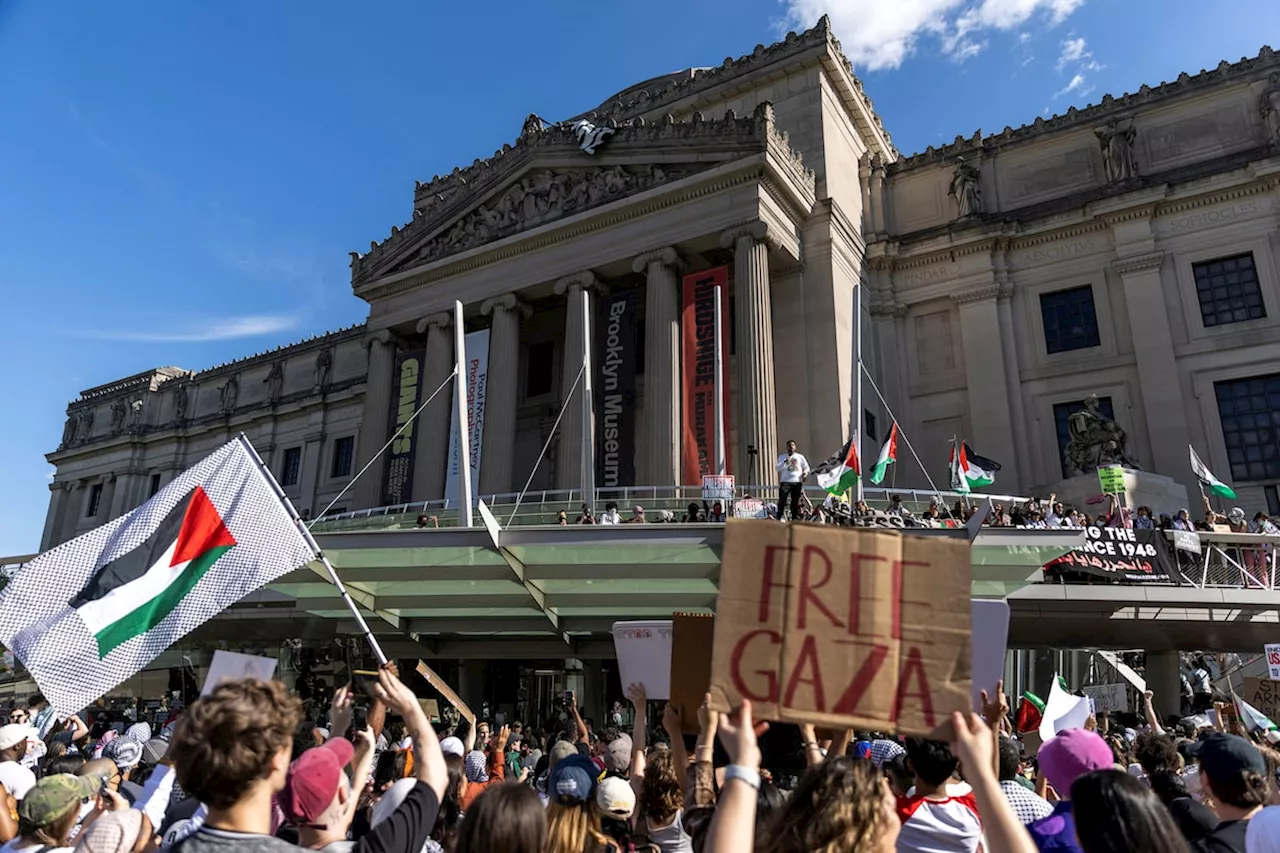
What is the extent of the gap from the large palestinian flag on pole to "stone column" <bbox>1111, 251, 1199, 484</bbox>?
97.3 feet

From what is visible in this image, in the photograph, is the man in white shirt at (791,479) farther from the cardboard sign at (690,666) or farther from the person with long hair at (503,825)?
the person with long hair at (503,825)

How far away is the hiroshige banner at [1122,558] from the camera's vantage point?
18.4 m

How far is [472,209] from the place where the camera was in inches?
1362

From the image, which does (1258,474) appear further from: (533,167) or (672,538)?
(533,167)

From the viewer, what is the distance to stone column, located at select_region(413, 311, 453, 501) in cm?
3148

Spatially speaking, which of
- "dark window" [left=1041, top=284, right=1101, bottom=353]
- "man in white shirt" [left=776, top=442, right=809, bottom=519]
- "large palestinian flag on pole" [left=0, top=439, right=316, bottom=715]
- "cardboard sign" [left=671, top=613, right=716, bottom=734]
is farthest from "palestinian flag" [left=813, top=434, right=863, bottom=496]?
"cardboard sign" [left=671, top=613, right=716, bottom=734]

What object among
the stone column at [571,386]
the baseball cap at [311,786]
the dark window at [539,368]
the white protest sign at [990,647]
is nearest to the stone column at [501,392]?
the stone column at [571,386]

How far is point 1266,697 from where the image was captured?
36.1 ft

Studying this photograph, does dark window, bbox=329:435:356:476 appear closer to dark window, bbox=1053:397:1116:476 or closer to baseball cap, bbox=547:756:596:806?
dark window, bbox=1053:397:1116:476

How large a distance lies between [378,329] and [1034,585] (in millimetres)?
26698

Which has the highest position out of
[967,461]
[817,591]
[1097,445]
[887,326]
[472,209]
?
[472,209]

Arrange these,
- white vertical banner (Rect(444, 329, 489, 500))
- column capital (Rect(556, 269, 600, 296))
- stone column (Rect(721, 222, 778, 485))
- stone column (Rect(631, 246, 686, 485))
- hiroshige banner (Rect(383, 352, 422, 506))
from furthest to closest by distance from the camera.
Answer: hiroshige banner (Rect(383, 352, 422, 506)) < column capital (Rect(556, 269, 600, 296)) < white vertical banner (Rect(444, 329, 489, 500)) < stone column (Rect(631, 246, 686, 485)) < stone column (Rect(721, 222, 778, 485))

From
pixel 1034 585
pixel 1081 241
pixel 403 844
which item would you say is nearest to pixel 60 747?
pixel 403 844

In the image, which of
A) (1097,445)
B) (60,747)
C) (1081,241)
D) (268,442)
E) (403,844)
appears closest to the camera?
(403,844)
